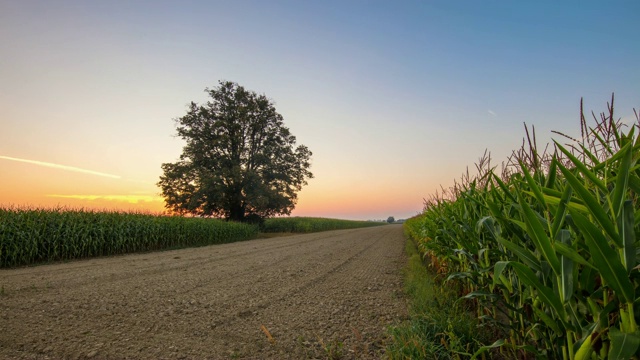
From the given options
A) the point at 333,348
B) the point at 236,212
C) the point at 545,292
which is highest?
the point at 236,212

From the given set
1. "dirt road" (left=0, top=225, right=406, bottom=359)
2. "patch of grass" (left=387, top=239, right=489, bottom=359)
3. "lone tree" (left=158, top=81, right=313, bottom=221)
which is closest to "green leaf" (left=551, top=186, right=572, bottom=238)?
"patch of grass" (left=387, top=239, right=489, bottom=359)

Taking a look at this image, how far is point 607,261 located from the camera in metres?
1.20

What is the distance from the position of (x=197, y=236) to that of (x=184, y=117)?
14476mm

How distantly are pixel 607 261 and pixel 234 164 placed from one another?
2791 centimetres

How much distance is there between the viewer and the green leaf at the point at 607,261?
1.18 m

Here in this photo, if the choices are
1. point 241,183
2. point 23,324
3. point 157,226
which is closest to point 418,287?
point 23,324

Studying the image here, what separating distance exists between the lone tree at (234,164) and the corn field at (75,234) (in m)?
10.0

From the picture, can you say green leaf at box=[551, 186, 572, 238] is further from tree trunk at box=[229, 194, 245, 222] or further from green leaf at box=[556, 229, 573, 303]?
tree trunk at box=[229, 194, 245, 222]

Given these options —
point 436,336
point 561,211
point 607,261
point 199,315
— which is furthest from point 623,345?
point 199,315

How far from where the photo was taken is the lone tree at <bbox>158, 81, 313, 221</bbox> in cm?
2662

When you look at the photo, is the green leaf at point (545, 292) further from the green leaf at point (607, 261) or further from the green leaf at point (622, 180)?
the green leaf at point (622, 180)

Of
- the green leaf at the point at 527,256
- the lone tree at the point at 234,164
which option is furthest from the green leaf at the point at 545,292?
the lone tree at the point at 234,164

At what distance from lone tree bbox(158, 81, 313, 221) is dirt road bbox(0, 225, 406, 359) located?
20.2 metres

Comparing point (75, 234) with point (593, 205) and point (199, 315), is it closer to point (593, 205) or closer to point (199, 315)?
point (199, 315)
